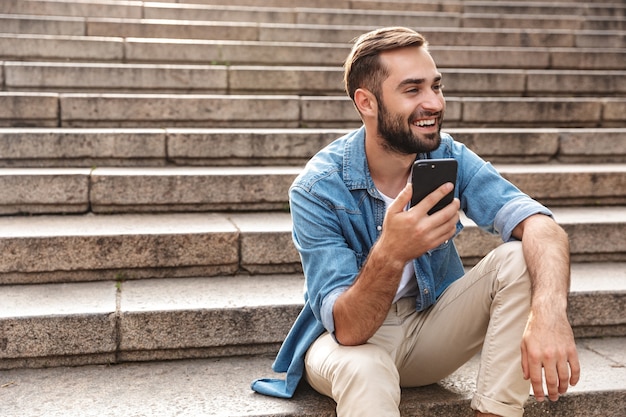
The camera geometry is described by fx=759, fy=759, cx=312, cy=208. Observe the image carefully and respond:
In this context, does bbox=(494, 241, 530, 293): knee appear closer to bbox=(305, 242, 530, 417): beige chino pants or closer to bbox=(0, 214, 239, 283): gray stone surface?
bbox=(305, 242, 530, 417): beige chino pants

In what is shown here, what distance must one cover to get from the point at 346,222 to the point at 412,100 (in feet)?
1.60

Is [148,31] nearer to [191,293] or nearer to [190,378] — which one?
[191,293]

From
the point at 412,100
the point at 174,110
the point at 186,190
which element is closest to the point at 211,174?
the point at 186,190

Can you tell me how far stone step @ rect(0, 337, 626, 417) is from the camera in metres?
2.79

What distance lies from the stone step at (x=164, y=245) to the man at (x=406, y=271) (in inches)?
37.4

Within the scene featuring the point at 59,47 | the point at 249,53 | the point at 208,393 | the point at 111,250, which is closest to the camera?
the point at 208,393

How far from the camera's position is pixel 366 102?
2.77 meters

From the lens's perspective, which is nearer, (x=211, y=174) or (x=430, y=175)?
(x=430, y=175)

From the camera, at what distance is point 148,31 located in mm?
6328

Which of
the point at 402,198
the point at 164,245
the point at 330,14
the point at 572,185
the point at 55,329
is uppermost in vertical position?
the point at 330,14

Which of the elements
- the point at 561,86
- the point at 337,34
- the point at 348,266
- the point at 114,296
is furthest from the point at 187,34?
the point at 348,266

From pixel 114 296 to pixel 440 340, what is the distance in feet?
5.00

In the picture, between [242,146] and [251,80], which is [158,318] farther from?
[251,80]

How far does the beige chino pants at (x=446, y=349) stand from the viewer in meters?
2.39
